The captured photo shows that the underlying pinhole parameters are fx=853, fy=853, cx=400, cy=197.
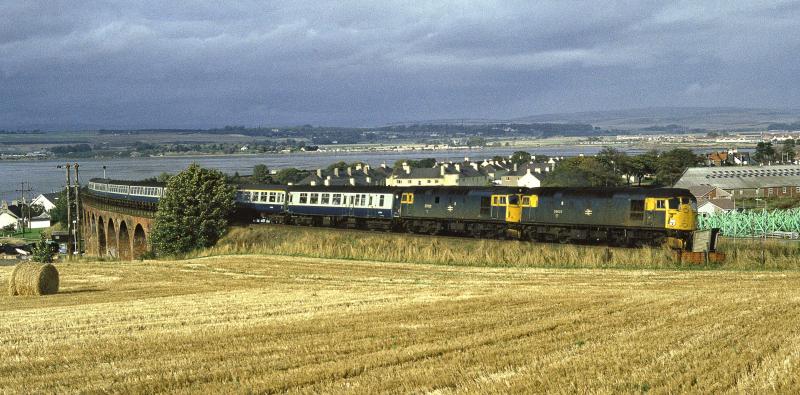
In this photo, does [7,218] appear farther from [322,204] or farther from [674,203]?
[674,203]

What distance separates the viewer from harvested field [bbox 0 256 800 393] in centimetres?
1121

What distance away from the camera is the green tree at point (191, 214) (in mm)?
53969

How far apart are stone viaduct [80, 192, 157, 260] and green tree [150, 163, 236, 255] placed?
367 inches

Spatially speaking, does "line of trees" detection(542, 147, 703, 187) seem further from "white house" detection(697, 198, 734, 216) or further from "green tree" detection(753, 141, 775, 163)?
"green tree" detection(753, 141, 775, 163)

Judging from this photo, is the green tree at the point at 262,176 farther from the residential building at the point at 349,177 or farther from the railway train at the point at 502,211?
the railway train at the point at 502,211

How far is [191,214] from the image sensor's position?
54.9 m

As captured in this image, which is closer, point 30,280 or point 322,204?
point 30,280

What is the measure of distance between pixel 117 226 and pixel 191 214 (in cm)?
2825

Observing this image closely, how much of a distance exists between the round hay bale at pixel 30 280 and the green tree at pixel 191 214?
77.6ft

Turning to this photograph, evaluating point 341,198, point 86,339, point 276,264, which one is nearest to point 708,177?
point 341,198

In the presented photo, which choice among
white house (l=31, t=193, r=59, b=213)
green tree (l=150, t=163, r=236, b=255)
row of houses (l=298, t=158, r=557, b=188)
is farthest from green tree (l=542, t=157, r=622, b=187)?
white house (l=31, t=193, r=59, b=213)

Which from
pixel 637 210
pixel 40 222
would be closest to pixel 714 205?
pixel 637 210

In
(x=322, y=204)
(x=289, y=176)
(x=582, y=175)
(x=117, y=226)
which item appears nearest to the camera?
(x=322, y=204)

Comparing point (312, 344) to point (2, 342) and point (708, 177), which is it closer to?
point (2, 342)
